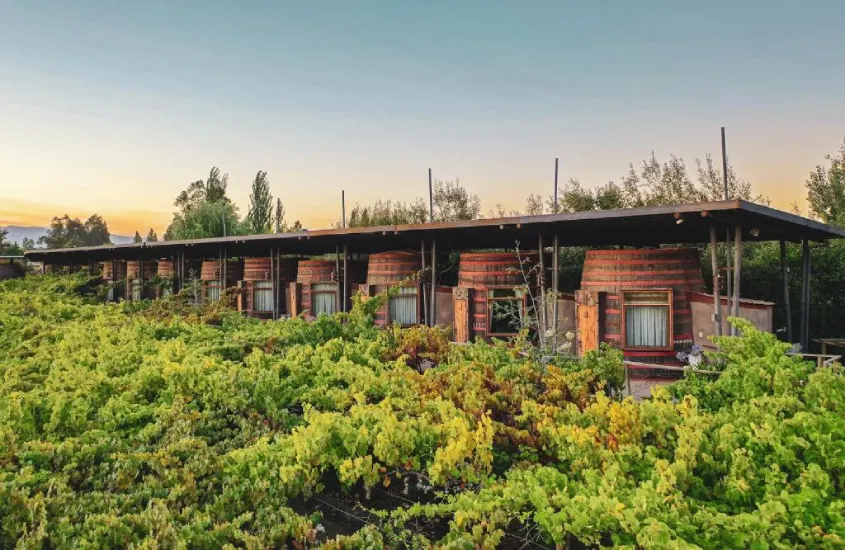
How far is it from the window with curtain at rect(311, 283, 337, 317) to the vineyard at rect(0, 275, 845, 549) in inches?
392

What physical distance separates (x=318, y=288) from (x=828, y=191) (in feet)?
64.8

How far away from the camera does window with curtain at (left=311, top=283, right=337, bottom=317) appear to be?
15531 millimetres

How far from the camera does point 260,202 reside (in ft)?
141

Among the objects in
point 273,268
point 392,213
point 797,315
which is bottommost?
point 797,315

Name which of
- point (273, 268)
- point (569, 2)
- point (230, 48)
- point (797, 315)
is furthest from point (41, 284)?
point (797, 315)

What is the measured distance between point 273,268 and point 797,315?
1528 centimetres

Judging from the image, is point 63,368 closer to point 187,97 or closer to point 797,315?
point 187,97

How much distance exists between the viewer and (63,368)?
21.6ft

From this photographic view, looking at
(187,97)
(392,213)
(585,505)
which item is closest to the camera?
(585,505)

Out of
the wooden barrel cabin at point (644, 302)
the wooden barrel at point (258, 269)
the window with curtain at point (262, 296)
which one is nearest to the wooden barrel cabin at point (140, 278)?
the wooden barrel at point (258, 269)

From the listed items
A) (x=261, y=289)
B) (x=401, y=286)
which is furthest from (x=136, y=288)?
(x=401, y=286)

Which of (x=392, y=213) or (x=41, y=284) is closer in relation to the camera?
(x=41, y=284)

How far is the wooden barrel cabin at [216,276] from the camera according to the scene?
19469 mm

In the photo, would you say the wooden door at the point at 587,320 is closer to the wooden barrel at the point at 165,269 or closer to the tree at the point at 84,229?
the wooden barrel at the point at 165,269
